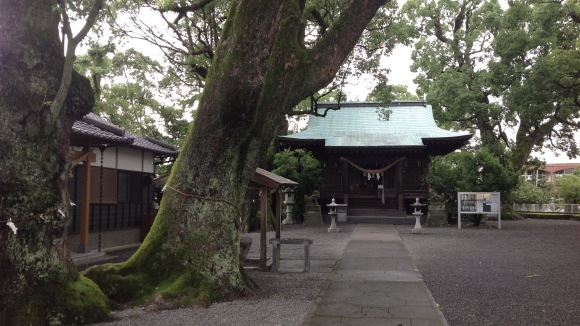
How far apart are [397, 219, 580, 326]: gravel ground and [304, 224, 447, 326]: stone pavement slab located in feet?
0.94

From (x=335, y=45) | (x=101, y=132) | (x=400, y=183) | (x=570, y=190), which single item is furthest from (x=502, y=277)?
(x=570, y=190)

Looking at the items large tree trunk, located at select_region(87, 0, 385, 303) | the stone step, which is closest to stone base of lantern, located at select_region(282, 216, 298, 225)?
the stone step

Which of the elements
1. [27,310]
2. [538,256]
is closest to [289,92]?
[27,310]

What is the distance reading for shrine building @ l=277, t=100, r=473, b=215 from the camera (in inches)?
957

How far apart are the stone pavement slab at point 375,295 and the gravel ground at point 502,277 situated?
29 centimetres

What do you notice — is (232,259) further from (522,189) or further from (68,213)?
(522,189)

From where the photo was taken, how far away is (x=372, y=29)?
15.9 m

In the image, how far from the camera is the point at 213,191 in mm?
7039

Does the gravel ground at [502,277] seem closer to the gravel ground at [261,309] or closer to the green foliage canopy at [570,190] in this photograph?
the gravel ground at [261,309]

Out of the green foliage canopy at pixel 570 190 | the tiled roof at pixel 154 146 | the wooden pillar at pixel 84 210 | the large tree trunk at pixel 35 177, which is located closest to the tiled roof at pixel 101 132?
the wooden pillar at pixel 84 210

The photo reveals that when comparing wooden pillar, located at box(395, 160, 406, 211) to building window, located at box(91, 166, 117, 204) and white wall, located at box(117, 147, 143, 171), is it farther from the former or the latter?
building window, located at box(91, 166, 117, 204)

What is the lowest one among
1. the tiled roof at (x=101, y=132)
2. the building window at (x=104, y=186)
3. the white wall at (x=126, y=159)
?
the building window at (x=104, y=186)

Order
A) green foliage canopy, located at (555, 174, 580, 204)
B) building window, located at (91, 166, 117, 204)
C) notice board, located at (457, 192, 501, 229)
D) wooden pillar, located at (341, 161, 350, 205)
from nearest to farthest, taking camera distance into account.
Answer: building window, located at (91, 166, 117, 204) → notice board, located at (457, 192, 501, 229) → wooden pillar, located at (341, 161, 350, 205) → green foliage canopy, located at (555, 174, 580, 204)

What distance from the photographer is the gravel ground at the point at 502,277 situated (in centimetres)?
615
